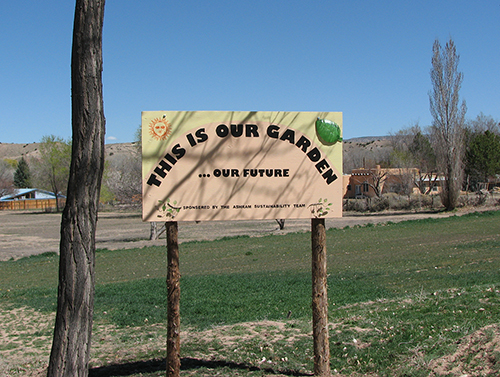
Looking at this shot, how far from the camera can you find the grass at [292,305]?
217 inches

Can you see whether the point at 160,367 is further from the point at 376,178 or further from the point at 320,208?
the point at 376,178

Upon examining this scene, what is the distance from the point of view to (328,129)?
5223 mm

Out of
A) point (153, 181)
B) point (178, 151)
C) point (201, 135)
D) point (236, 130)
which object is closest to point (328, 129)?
point (236, 130)

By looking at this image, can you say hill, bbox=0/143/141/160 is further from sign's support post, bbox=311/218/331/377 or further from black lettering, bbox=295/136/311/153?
sign's support post, bbox=311/218/331/377

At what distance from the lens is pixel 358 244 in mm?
19594

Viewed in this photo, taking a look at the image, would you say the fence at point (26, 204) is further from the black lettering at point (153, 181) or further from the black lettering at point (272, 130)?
the black lettering at point (272, 130)

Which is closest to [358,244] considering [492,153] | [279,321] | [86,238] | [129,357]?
[279,321]

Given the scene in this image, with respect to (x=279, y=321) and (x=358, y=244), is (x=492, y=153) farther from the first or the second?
(x=279, y=321)

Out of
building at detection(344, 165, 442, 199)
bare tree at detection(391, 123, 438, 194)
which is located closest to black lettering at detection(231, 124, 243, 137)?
bare tree at detection(391, 123, 438, 194)

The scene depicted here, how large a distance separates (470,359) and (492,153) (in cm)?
6457

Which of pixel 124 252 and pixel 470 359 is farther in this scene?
pixel 124 252

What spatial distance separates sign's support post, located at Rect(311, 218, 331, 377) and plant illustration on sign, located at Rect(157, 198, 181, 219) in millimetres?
1501

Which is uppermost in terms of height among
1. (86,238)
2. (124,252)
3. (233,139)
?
(233,139)

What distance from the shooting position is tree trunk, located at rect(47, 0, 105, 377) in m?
4.01
